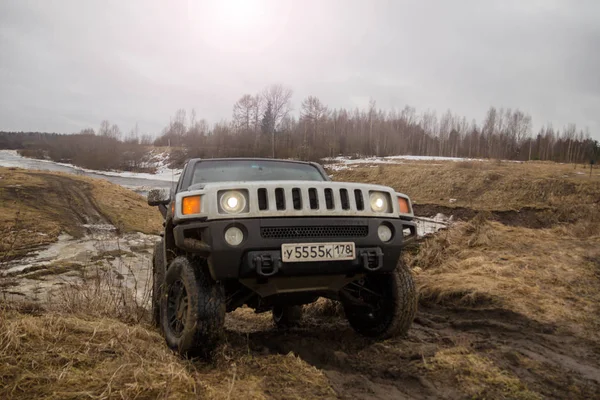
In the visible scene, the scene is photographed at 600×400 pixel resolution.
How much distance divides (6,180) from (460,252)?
18416 mm

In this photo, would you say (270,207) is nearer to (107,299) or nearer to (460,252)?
(107,299)

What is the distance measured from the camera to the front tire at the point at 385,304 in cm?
344

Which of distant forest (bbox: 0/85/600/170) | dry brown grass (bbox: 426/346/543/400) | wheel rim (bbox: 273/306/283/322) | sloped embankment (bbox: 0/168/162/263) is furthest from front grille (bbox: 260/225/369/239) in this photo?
distant forest (bbox: 0/85/600/170)

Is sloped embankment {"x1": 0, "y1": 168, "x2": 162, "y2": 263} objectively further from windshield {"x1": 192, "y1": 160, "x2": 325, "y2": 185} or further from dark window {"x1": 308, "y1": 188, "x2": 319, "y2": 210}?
dark window {"x1": 308, "y1": 188, "x2": 319, "y2": 210}

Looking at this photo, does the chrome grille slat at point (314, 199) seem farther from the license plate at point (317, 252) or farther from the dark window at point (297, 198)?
the license plate at point (317, 252)

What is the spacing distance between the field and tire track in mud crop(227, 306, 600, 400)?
13mm

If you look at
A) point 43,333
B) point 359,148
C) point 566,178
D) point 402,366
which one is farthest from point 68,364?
point 359,148

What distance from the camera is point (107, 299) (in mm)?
4438

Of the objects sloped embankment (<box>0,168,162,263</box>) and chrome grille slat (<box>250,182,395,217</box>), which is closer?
chrome grille slat (<box>250,182,395,217</box>)

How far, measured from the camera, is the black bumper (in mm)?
2797

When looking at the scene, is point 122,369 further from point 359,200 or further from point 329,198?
point 359,200

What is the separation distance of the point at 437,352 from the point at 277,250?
151 cm

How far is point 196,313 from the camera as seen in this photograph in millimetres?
2846

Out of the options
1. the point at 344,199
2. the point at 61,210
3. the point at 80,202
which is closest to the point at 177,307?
the point at 344,199
